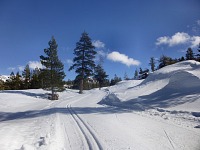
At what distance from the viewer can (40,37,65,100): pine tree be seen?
28703 mm

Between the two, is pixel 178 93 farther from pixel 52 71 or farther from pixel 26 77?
pixel 26 77

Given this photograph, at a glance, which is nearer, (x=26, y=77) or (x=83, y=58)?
(x=83, y=58)

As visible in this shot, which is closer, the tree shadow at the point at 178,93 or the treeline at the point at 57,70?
the tree shadow at the point at 178,93

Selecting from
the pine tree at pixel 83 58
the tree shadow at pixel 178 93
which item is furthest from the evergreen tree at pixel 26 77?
the tree shadow at pixel 178 93

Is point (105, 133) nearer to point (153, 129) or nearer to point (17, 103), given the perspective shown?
point (153, 129)

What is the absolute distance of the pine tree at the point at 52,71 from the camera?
28.7m

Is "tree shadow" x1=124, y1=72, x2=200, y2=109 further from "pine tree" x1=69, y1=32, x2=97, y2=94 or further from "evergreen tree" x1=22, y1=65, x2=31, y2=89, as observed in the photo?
"evergreen tree" x1=22, y1=65, x2=31, y2=89

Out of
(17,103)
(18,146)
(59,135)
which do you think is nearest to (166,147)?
(59,135)

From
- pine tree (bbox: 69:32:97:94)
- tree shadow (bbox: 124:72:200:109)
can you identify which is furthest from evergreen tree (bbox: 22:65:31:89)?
tree shadow (bbox: 124:72:200:109)

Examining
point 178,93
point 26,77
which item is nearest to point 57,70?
point 178,93

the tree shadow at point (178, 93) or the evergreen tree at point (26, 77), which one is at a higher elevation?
the evergreen tree at point (26, 77)

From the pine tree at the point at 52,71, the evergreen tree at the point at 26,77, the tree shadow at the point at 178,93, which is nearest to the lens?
the tree shadow at the point at 178,93

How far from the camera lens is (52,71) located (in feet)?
95.3

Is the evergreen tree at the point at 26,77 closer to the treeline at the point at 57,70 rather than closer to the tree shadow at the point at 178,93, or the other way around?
the treeline at the point at 57,70
